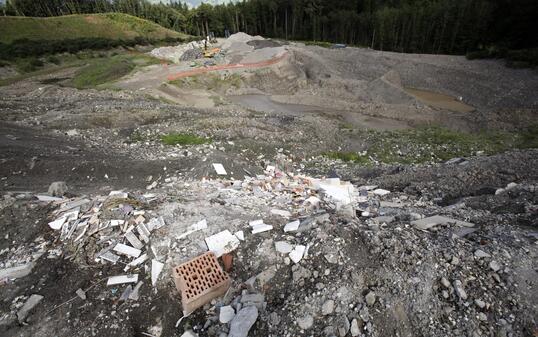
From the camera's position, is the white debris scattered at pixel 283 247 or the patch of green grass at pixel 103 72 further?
the patch of green grass at pixel 103 72

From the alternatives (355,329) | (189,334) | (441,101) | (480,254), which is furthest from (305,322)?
(441,101)

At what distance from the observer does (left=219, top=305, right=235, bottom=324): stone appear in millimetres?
4062

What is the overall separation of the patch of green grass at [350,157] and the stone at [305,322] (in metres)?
10.1

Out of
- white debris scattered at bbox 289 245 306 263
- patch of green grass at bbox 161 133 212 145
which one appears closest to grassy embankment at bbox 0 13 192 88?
patch of green grass at bbox 161 133 212 145

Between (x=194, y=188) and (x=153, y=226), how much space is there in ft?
8.88

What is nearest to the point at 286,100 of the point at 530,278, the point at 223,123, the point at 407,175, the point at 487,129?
the point at 223,123

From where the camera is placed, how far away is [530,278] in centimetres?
394

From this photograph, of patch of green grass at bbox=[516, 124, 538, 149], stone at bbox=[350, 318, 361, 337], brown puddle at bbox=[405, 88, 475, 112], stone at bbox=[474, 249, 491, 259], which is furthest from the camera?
brown puddle at bbox=[405, 88, 475, 112]

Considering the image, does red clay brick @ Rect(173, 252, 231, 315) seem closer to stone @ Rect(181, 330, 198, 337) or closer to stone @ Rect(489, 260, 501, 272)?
stone @ Rect(181, 330, 198, 337)

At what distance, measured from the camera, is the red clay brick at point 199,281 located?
13.8ft

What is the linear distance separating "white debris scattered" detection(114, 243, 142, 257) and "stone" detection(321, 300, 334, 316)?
3.28m

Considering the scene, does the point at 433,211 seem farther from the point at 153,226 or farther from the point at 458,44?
the point at 458,44

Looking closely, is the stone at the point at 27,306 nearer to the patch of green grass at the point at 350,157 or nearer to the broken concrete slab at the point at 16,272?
the broken concrete slab at the point at 16,272

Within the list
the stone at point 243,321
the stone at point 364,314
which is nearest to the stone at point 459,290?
the stone at point 364,314
